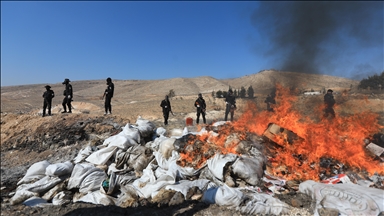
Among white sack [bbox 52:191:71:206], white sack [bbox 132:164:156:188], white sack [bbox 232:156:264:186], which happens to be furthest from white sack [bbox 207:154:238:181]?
white sack [bbox 52:191:71:206]

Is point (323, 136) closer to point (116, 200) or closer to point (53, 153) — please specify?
point (116, 200)

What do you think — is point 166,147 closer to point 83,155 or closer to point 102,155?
point 102,155

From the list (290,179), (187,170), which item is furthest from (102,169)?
(290,179)

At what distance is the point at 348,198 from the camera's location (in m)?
3.59

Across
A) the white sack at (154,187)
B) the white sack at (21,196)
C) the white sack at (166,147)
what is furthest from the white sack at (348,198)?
the white sack at (21,196)

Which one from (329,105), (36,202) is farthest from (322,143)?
(36,202)

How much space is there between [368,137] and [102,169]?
6.20m

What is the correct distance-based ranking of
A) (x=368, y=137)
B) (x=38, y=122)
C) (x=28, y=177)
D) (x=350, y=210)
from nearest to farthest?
1. (x=350, y=210)
2. (x=28, y=177)
3. (x=368, y=137)
4. (x=38, y=122)

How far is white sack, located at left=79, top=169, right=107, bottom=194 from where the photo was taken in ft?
15.3

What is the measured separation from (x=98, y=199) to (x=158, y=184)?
43.3 inches

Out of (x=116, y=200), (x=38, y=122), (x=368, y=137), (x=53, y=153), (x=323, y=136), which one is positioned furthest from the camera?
(x=38, y=122)

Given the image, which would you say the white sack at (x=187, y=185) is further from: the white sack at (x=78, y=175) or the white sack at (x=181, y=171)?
the white sack at (x=78, y=175)

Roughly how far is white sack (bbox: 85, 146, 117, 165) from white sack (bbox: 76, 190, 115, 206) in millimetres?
1000

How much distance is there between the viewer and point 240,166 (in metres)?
4.38
